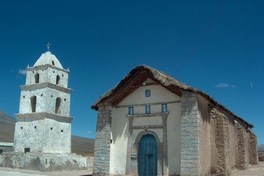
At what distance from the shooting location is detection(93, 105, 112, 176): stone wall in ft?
48.4

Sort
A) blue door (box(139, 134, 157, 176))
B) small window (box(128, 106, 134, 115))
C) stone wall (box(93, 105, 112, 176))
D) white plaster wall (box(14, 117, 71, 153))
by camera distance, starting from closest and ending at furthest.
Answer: blue door (box(139, 134, 157, 176)) < stone wall (box(93, 105, 112, 176)) < small window (box(128, 106, 134, 115)) < white plaster wall (box(14, 117, 71, 153))

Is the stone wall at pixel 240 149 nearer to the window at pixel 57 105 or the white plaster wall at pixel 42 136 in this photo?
the white plaster wall at pixel 42 136

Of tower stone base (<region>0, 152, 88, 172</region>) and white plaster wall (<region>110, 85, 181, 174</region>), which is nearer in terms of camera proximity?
white plaster wall (<region>110, 85, 181, 174</region>)

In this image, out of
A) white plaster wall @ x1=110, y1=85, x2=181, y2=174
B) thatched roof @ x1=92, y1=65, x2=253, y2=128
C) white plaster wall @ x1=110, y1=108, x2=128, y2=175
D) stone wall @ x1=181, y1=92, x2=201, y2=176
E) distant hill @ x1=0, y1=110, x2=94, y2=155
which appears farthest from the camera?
distant hill @ x1=0, y1=110, x2=94, y2=155

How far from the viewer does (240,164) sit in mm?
18938

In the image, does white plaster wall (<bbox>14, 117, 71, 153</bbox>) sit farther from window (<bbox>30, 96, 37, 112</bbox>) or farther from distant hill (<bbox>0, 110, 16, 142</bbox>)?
distant hill (<bbox>0, 110, 16, 142</bbox>)

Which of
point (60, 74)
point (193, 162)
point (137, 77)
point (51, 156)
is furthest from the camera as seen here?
point (60, 74)

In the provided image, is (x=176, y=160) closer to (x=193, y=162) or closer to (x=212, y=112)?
(x=193, y=162)

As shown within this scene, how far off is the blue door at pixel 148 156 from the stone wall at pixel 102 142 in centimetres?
169

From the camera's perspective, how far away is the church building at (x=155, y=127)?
13.1 metres

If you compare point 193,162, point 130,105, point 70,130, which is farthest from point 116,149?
point 70,130

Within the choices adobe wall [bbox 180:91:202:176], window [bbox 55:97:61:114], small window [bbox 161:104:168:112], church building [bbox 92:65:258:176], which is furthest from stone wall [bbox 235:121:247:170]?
window [bbox 55:97:61:114]

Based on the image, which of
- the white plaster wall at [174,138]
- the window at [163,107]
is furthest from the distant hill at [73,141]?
the white plaster wall at [174,138]

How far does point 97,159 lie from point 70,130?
12186mm
